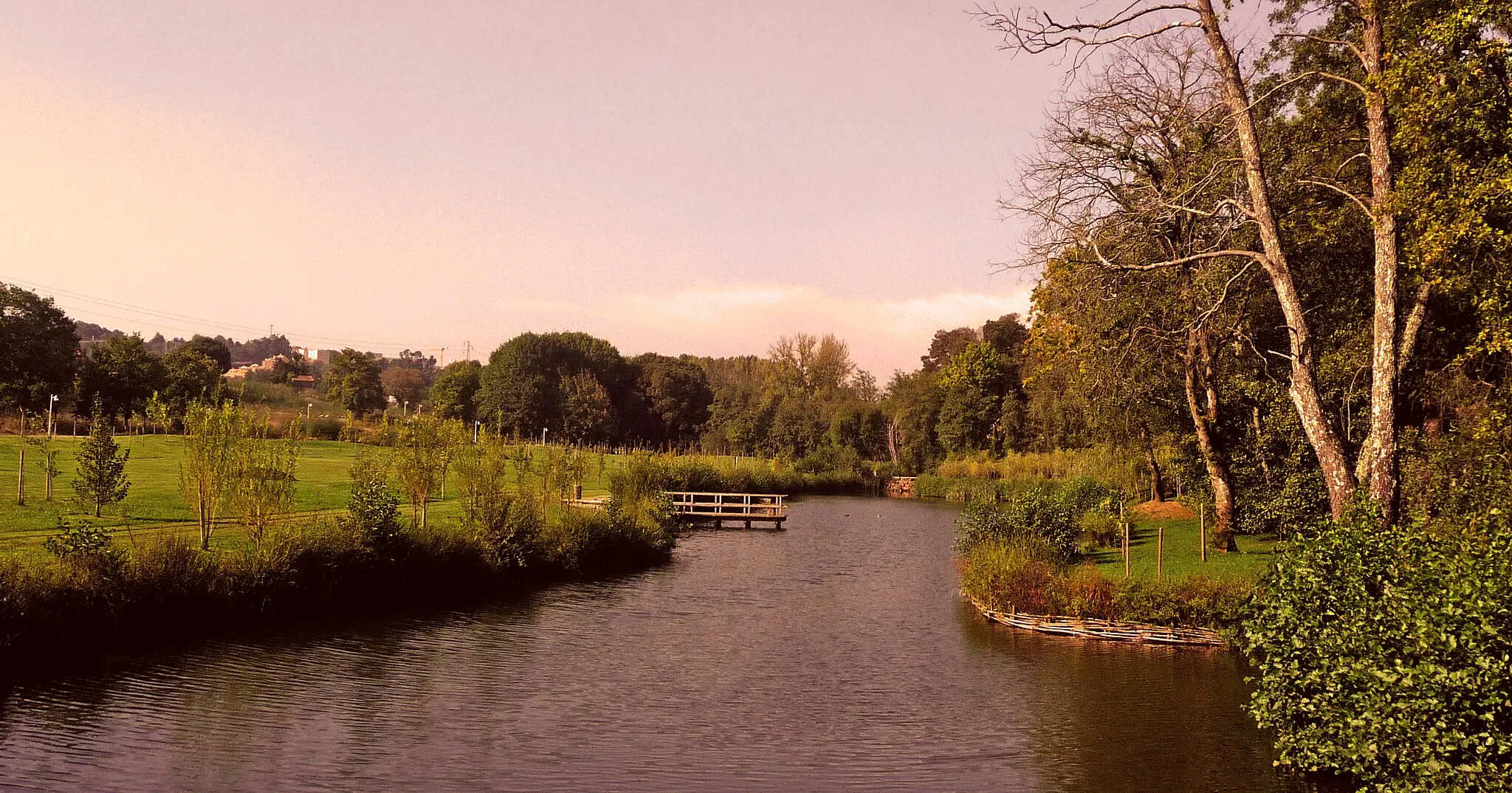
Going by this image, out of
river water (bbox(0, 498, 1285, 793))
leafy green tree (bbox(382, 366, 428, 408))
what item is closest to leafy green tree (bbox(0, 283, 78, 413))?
river water (bbox(0, 498, 1285, 793))

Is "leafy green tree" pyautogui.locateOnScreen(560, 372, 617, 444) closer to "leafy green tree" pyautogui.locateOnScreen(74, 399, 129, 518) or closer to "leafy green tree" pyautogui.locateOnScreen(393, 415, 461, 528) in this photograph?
"leafy green tree" pyautogui.locateOnScreen(393, 415, 461, 528)

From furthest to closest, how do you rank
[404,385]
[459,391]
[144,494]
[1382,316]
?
[404,385]
[459,391]
[144,494]
[1382,316]

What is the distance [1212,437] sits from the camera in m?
25.0

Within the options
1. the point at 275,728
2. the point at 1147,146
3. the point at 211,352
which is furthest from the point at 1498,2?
the point at 211,352

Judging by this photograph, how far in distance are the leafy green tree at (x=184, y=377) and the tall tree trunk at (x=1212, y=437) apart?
2031 inches

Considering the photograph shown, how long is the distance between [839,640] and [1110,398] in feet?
34.8

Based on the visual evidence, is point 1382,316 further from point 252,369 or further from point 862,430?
point 252,369

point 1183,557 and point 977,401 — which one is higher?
point 977,401

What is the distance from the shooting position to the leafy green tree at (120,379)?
189ft

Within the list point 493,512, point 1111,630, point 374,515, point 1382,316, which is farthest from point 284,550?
point 1382,316

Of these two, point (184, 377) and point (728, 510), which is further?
point (184, 377)

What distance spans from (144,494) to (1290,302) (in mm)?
27408

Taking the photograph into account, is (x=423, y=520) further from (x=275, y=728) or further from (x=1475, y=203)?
(x=1475, y=203)

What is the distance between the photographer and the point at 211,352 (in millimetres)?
104500
